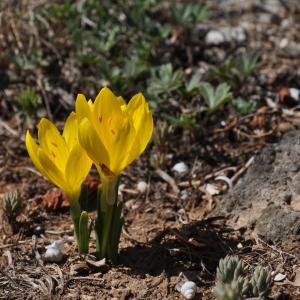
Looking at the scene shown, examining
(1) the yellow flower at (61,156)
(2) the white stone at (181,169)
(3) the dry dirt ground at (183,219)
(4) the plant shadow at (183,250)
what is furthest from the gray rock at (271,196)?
(1) the yellow flower at (61,156)

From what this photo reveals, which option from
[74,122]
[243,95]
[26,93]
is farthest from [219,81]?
[74,122]

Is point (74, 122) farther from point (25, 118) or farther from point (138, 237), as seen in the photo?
point (25, 118)

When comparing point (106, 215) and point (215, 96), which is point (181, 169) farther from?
point (106, 215)

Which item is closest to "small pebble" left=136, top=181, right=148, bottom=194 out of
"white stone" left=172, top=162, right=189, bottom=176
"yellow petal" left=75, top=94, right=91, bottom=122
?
"white stone" left=172, top=162, right=189, bottom=176

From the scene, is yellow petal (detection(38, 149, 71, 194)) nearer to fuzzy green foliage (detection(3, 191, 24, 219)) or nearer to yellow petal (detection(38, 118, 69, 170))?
yellow petal (detection(38, 118, 69, 170))

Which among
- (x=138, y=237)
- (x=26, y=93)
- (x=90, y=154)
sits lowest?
(x=138, y=237)
